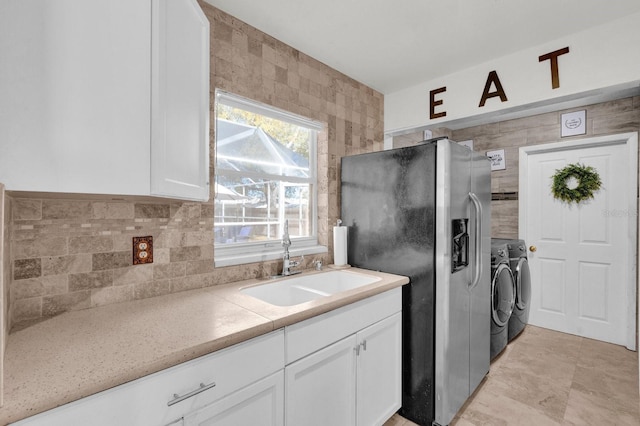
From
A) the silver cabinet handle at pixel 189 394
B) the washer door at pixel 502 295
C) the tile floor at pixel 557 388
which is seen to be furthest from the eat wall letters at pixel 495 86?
the silver cabinet handle at pixel 189 394

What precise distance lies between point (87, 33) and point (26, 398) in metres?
1.02

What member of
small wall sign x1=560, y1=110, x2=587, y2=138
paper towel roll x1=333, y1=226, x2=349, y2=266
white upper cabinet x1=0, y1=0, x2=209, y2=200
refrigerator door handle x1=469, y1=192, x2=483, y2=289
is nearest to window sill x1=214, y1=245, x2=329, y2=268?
paper towel roll x1=333, y1=226, x2=349, y2=266

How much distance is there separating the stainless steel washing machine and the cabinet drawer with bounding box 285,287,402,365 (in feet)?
5.81

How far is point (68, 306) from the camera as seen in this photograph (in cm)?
129

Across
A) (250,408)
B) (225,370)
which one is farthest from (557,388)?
(225,370)

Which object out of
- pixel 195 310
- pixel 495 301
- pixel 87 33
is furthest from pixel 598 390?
pixel 87 33

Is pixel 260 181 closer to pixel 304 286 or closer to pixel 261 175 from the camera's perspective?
pixel 261 175

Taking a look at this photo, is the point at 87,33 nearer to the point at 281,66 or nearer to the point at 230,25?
the point at 230,25

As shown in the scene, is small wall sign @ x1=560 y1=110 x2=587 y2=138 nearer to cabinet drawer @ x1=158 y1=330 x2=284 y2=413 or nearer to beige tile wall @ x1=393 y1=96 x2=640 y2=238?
beige tile wall @ x1=393 y1=96 x2=640 y2=238

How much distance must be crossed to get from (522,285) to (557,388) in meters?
1.05

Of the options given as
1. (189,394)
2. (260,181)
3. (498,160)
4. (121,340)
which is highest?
(498,160)

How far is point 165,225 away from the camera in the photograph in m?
1.58

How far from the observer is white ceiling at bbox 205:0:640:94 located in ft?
5.72

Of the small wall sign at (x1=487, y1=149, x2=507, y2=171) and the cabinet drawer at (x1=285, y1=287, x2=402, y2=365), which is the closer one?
the cabinet drawer at (x1=285, y1=287, x2=402, y2=365)
